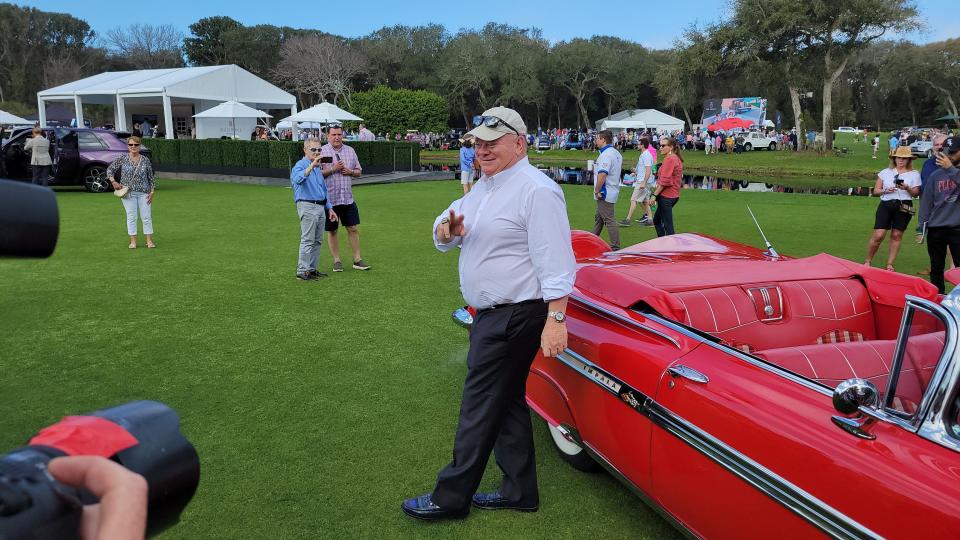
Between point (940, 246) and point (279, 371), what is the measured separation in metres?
7.08

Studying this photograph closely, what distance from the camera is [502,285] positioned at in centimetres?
298

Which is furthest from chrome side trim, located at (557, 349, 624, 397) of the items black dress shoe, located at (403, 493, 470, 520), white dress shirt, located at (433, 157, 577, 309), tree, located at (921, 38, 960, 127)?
tree, located at (921, 38, 960, 127)

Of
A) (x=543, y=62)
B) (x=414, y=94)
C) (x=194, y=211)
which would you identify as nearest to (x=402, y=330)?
(x=194, y=211)

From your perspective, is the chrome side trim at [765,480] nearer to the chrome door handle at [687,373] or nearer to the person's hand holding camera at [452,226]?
the chrome door handle at [687,373]

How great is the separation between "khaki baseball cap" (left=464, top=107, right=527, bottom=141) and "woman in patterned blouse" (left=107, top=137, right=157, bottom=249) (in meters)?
7.79

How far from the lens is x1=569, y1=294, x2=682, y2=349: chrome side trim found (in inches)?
116

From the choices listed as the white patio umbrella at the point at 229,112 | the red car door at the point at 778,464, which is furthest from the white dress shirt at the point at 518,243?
the white patio umbrella at the point at 229,112

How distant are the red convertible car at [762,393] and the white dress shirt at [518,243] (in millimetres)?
521

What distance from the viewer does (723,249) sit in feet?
15.1

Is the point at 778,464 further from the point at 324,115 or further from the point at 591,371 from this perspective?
the point at 324,115

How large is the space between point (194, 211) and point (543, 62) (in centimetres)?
5156

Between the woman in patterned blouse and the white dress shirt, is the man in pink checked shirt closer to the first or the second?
the woman in patterned blouse

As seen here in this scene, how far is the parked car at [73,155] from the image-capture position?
16.2 metres

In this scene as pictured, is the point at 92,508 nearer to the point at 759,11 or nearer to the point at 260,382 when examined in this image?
the point at 260,382
